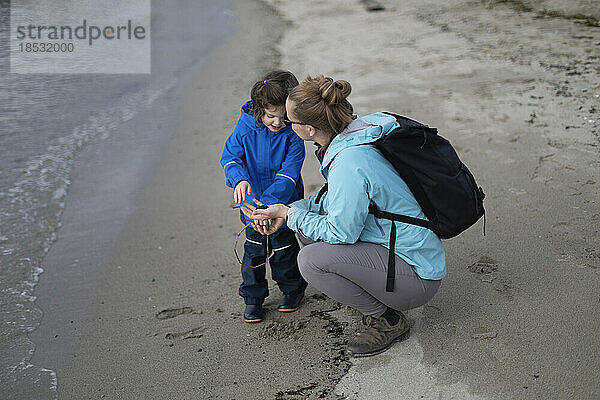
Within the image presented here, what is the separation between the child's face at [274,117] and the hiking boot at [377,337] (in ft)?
3.50

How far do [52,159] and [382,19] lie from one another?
6555mm

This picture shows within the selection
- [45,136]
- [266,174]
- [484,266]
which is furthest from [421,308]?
[45,136]

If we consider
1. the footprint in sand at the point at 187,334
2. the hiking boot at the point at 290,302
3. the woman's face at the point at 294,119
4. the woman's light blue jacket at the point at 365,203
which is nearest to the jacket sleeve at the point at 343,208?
the woman's light blue jacket at the point at 365,203

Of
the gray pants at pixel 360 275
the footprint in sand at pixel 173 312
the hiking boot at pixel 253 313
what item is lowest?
the footprint in sand at pixel 173 312

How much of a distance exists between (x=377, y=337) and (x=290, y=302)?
65cm

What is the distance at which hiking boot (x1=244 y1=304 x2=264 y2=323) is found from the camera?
11.0 ft

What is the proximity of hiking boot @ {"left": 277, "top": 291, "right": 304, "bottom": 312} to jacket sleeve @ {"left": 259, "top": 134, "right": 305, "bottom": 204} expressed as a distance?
578 mm

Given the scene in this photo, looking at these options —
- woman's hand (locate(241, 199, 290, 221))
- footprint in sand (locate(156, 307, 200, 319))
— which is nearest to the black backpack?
woman's hand (locate(241, 199, 290, 221))

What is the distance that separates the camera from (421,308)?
3256mm

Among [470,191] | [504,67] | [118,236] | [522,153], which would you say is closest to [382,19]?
[504,67]

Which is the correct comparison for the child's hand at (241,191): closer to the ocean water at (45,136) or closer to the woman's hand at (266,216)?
the woman's hand at (266,216)

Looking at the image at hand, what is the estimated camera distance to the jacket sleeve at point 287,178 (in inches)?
125

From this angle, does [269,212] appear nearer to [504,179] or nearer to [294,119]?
[294,119]

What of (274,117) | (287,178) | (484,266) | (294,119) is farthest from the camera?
(484,266)
